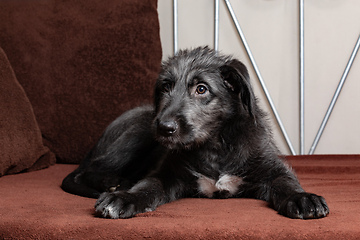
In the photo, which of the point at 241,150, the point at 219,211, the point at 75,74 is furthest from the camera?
the point at 75,74

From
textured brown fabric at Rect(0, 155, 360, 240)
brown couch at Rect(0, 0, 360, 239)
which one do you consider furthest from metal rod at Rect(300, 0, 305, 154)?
textured brown fabric at Rect(0, 155, 360, 240)

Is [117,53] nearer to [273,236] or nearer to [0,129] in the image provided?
[0,129]

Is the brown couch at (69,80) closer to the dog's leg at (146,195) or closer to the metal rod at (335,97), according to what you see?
the metal rod at (335,97)

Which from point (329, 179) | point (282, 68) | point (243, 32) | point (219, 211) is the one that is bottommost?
point (329, 179)

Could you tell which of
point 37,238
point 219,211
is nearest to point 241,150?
→ point 219,211

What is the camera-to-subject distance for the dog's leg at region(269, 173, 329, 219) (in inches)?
56.9

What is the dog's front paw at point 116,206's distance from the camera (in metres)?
1.49

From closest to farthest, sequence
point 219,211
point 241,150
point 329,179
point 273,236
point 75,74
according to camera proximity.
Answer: point 273,236 < point 219,211 < point 241,150 < point 329,179 < point 75,74

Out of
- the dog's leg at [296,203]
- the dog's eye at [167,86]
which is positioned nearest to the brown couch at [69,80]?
the dog's leg at [296,203]

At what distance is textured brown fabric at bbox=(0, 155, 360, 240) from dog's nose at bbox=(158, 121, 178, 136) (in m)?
0.29

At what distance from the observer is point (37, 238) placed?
4.54 ft

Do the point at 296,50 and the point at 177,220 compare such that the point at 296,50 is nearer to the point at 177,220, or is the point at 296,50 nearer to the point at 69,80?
the point at 69,80

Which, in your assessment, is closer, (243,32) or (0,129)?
(0,129)

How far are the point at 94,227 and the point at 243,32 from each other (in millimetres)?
2109
